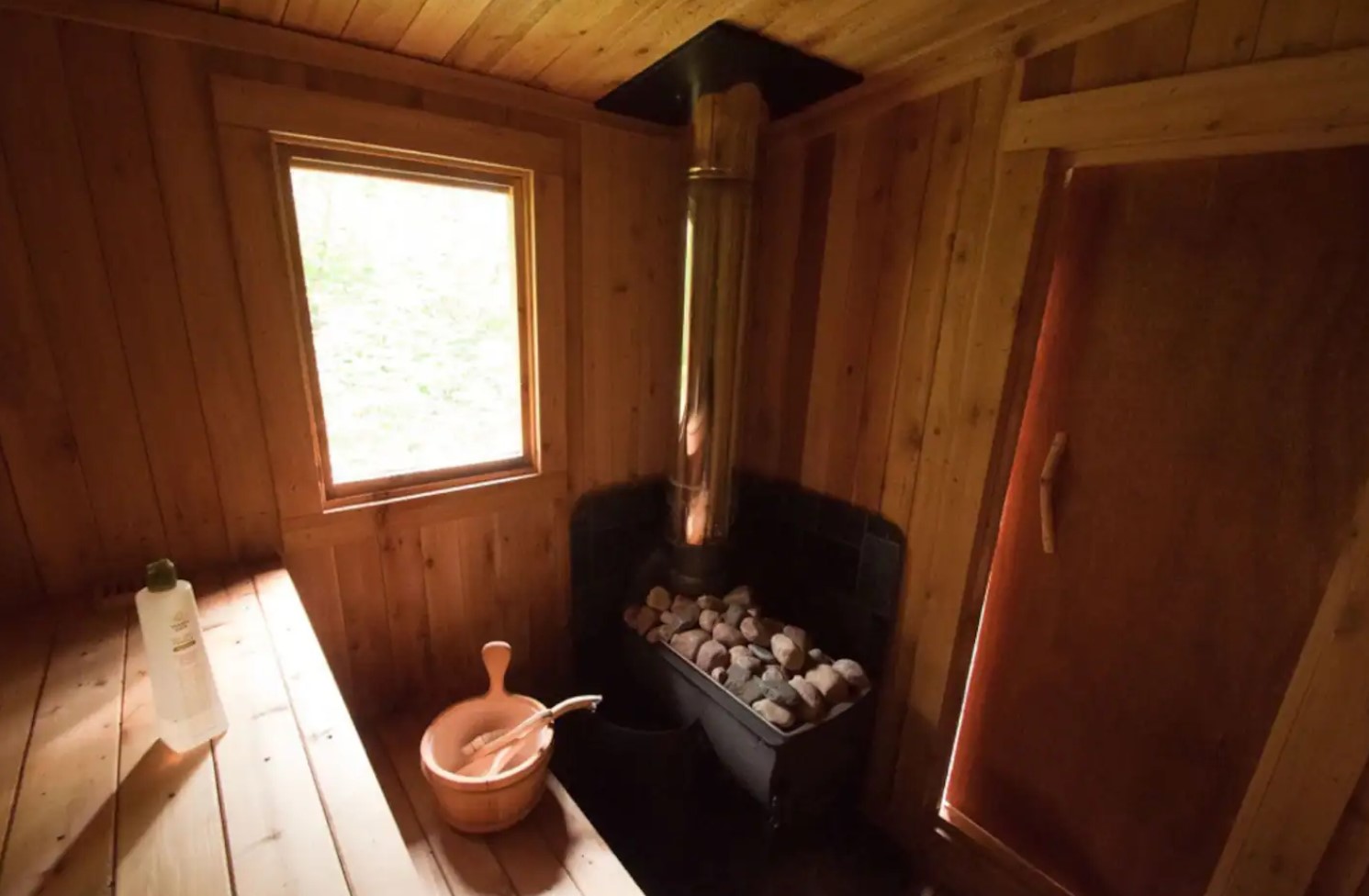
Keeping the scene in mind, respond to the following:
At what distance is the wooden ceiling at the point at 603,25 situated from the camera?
1125 millimetres

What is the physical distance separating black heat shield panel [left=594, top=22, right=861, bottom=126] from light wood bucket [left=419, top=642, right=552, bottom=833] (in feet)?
4.86

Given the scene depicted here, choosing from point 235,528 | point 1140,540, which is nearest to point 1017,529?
point 1140,540

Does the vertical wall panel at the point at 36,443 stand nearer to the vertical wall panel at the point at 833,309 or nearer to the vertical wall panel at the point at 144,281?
the vertical wall panel at the point at 144,281

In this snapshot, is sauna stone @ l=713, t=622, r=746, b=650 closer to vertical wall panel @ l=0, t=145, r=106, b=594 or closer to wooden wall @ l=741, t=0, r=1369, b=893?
wooden wall @ l=741, t=0, r=1369, b=893

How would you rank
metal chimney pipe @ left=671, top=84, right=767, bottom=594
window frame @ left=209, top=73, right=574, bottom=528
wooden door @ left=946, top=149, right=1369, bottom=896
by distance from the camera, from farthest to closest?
metal chimney pipe @ left=671, top=84, right=767, bottom=594 < window frame @ left=209, top=73, right=574, bottom=528 < wooden door @ left=946, top=149, right=1369, bottom=896

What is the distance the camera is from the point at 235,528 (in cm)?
133

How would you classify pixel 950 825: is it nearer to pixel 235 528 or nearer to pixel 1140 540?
pixel 1140 540

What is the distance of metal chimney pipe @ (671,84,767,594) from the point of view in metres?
1.46

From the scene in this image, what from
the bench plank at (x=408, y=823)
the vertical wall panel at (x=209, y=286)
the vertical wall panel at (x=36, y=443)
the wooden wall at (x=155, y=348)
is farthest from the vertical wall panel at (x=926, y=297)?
the vertical wall panel at (x=36, y=443)

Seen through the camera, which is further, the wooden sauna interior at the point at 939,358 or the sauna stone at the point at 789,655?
the sauna stone at the point at 789,655

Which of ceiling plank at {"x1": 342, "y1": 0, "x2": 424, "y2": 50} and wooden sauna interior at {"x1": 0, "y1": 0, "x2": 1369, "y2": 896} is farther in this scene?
ceiling plank at {"x1": 342, "y1": 0, "x2": 424, "y2": 50}

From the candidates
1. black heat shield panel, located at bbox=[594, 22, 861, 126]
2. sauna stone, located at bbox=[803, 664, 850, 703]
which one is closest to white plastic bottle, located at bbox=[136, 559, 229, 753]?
sauna stone, located at bbox=[803, 664, 850, 703]

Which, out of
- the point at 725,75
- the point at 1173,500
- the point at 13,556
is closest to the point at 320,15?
the point at 725,75

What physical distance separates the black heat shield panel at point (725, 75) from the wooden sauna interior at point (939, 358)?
53mm
